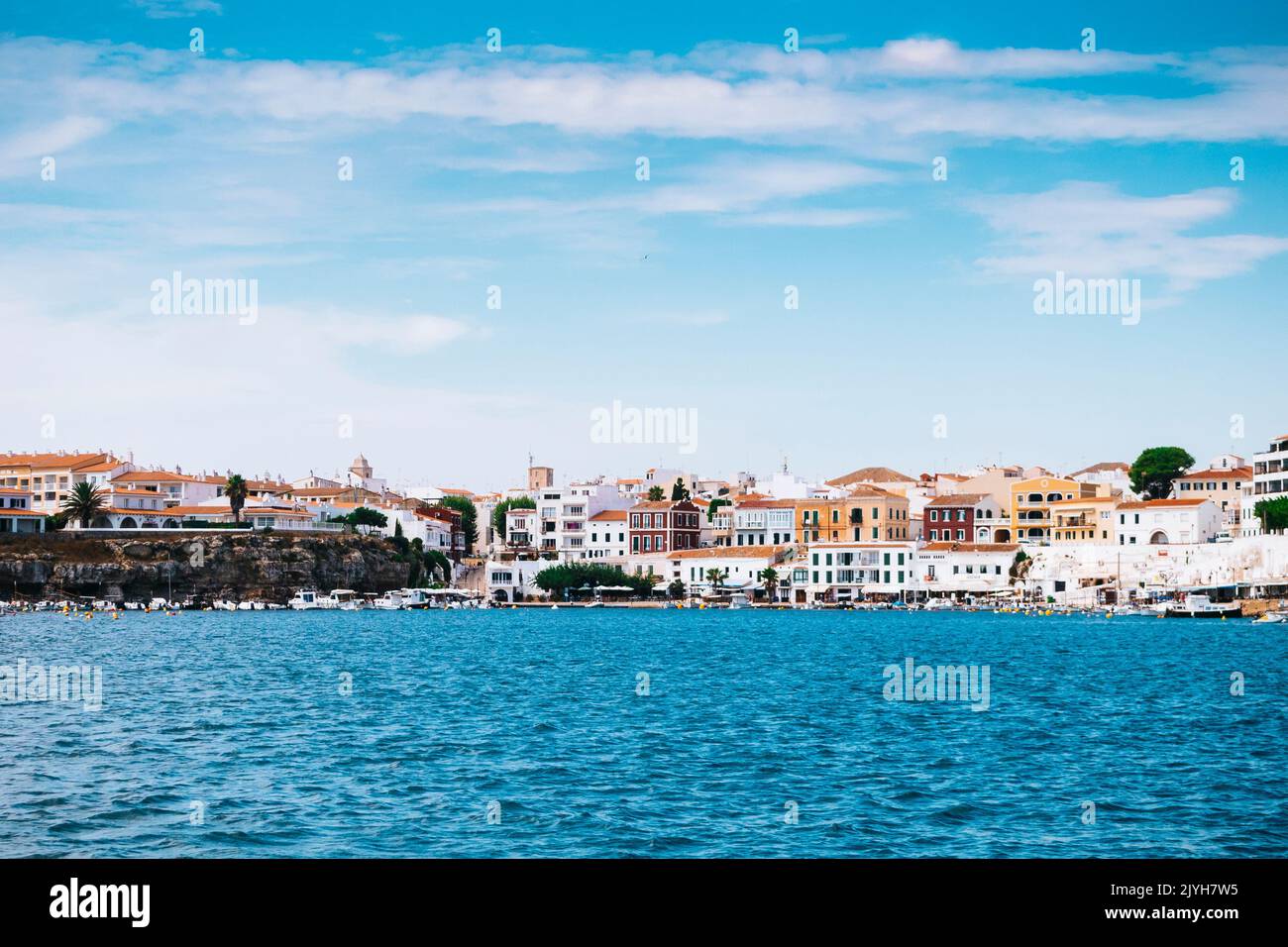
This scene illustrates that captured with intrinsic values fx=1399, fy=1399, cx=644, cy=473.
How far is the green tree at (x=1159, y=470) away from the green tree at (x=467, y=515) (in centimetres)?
7488

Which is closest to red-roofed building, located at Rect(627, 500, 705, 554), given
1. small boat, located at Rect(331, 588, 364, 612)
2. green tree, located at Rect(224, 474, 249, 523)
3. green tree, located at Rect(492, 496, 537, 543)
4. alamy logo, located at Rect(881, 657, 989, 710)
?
green tree, located at Rect(492, 496, 537, 543)

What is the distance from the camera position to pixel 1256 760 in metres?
28.2

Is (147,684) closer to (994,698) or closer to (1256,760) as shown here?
(994,698)

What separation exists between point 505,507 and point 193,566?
49.1 m

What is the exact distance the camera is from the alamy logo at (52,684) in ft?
124

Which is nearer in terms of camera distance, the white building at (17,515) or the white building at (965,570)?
the white building at (17,515)

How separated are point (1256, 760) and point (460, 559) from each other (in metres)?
128

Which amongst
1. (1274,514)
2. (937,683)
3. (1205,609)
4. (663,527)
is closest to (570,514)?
(663,527)

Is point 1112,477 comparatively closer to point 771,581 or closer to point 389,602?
point 771,581

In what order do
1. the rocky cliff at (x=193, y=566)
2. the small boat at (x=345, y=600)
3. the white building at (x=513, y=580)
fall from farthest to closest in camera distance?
the white building at (x=513, y=580)
the small boat at (x=345, y=600)
the rocky cliff at (x=193, y=566)

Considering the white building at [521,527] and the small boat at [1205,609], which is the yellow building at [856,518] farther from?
the white building at [521,527]

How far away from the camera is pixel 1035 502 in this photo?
12962cm
